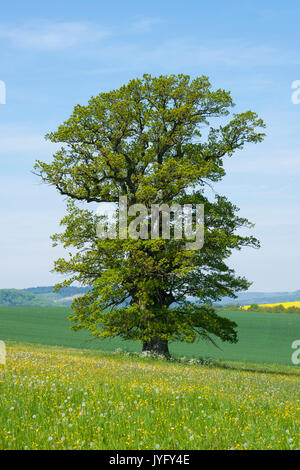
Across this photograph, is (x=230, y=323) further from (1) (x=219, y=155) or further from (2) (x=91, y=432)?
(2) (x=91, y=432)

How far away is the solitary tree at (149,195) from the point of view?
27125 mm

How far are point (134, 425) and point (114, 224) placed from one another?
19700mm

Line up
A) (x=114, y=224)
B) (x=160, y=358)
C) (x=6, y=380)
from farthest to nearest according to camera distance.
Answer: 1. (x=114, y=224)
2. (x=160, y=358)
3. (x=6, y=380)

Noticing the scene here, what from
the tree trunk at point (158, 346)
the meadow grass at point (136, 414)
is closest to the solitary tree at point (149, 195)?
the tree trunk at point (158, 346)

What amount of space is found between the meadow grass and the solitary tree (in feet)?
39.9

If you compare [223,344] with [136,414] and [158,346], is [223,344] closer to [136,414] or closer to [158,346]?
[158,346]

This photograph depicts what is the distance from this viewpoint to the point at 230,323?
28.8 m

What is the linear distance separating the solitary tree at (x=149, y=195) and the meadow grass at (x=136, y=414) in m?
12.2

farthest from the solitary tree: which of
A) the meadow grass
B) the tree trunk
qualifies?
the meadow grass

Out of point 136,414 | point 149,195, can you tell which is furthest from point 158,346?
point 136,414

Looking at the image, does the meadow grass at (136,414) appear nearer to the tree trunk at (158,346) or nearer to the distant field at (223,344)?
the tree trunk at (158,346)

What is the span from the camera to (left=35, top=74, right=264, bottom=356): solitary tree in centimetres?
2712
